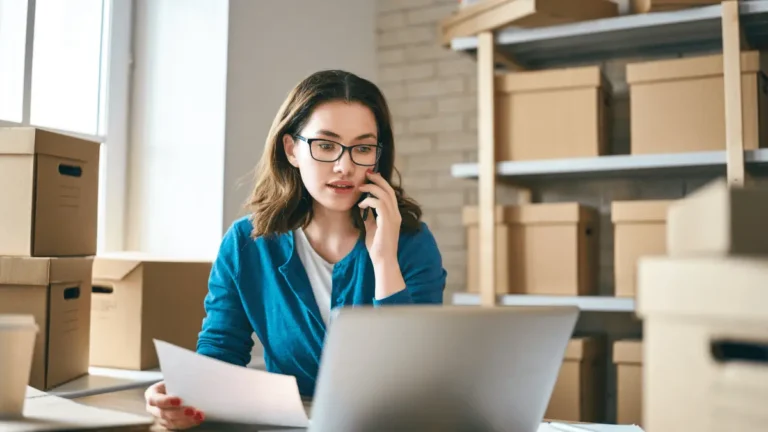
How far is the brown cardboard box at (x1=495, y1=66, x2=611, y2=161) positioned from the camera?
7.20 feet

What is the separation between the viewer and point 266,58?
258 cm

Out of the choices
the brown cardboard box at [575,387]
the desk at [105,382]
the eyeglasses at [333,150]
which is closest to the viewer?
the eyeglasses at [333,150]

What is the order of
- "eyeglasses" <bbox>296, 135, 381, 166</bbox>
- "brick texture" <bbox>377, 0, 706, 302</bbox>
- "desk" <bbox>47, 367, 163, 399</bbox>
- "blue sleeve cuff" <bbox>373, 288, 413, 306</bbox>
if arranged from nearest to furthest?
"blue sleeve cuff" <bbox>373, 288, 413, 306</bbox>, "eyeglasses" <bbox>296, 135, 381, 166</bbox>, "desk" <bbox>47, 367, 163, 399</bbox>, "brick texture" <bbox>377, 0, 706, 302</bbox>

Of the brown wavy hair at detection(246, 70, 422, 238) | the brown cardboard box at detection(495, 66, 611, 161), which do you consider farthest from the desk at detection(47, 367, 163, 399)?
the brown cardboard box at detection(495, 66, 611, 161)

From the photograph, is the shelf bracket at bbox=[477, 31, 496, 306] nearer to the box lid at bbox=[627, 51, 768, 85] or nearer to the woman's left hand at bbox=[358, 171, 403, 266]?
the box lid at bbox=[627, 51, 768, 85]

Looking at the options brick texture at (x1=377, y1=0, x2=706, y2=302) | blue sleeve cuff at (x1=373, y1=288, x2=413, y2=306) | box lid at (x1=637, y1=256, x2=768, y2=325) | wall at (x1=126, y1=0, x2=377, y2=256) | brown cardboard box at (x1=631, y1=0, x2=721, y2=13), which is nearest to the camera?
box lid at (x1=637, y1=256, x2=768, y2=325)

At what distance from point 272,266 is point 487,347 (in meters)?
0.89

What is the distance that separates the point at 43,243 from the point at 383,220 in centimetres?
77

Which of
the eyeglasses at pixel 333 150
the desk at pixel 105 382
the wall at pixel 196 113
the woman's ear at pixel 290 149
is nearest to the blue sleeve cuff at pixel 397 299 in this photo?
the eyeglasses at pixel 333 150

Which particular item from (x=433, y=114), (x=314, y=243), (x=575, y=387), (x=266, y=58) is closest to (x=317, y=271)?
(x=314, y=243)

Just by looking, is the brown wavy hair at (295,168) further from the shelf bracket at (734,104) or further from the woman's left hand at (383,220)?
the shelf bracket at (734,104)

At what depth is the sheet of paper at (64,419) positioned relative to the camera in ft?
2.81

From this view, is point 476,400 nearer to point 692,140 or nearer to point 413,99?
point 692,140

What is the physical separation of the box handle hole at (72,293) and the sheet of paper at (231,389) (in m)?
0.88
